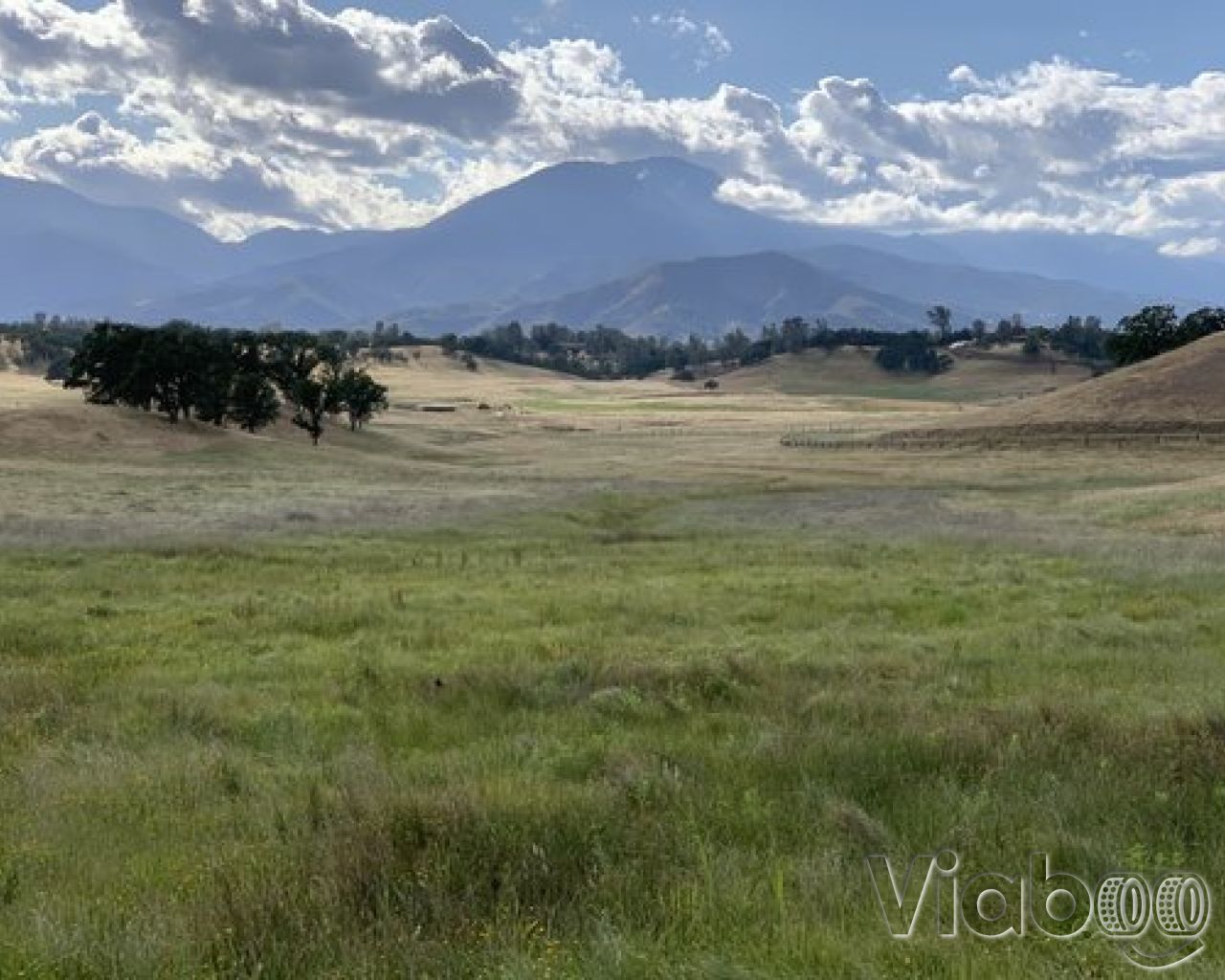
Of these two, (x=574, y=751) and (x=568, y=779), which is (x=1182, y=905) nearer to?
(x=568, y=779)

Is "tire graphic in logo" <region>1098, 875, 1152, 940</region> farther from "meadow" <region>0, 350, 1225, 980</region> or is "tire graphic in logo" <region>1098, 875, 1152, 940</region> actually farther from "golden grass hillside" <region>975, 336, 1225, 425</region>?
"golden grass hillside" <region>975, 336, 1225, 425</region>

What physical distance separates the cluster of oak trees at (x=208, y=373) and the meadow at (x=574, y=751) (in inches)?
2665

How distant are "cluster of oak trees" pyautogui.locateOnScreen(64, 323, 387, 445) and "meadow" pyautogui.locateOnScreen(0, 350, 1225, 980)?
2665 inches

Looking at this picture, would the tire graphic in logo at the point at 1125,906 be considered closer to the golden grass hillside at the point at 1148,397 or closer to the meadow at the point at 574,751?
the meadow at the point at 574,751

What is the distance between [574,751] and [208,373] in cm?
9609

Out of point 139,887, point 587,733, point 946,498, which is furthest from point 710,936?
point 946,498

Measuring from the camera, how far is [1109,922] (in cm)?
625

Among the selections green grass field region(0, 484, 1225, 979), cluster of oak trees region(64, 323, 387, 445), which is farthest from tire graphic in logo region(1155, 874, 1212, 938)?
cluster of oak trees region(64, 323, 387, 445)

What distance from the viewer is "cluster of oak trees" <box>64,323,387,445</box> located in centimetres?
9612

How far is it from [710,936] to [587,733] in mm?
5481

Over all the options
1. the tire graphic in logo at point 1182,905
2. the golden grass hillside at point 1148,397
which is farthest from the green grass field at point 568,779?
the golden grass hillside at point 1148,397

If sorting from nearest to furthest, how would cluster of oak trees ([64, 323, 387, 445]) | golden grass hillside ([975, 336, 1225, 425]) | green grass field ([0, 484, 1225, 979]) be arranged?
green grass field ([0, 484, 1225, 979]) < cluster of oak trees ([64, 323, 387, 445]) < golden grass hillside ([975, 336, 1225, 425])

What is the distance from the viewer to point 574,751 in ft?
33.6

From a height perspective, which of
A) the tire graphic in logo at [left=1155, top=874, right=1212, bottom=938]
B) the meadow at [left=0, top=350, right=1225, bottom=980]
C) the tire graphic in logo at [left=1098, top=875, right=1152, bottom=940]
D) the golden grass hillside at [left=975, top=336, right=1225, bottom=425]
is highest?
the golden grass hillside at [left=975, top=336, right=1225, bottom=425]
